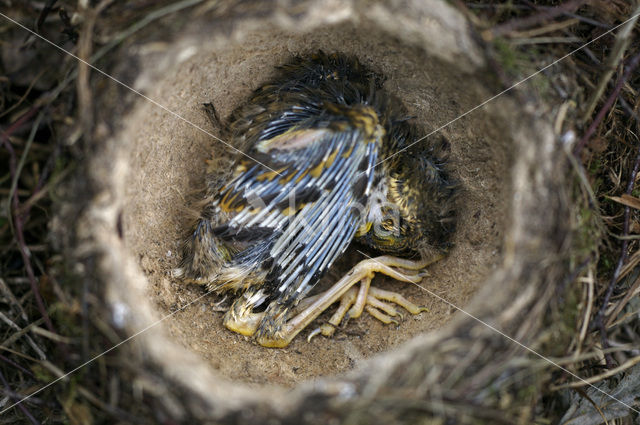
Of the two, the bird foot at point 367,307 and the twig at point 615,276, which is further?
the bird foot at point 367,307

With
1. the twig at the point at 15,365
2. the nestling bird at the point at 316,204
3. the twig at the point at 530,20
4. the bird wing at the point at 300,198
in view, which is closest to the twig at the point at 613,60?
the twig at the point at 530,20

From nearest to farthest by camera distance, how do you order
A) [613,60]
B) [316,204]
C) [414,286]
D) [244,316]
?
[613,60], [316,204], [244,316], [414,286]

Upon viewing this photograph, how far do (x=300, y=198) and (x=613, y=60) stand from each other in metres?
0.87

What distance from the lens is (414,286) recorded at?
5.61 ft

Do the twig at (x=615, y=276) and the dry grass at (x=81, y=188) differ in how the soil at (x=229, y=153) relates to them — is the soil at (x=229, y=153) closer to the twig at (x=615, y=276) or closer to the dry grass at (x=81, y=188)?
the dry grass at (x=81, y=188)

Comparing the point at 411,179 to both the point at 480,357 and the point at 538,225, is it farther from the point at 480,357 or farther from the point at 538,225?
the point at 480,357

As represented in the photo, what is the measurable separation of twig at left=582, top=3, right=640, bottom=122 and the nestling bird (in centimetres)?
44

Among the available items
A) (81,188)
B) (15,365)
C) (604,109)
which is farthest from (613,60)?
(15,365)

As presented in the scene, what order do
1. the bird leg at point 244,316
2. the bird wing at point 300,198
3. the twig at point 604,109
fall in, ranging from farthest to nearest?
the bird leg at point 244,316, the bird wing at point 300,198, the twig at point 604,109

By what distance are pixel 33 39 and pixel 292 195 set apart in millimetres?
872

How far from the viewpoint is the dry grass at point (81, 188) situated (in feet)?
4.06

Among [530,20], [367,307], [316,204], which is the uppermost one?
[530,20]

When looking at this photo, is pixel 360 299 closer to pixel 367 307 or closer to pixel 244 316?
pixel 367 307

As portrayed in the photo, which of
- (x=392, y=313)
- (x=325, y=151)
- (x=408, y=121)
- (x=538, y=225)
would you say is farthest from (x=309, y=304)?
(x=538, y=225)
